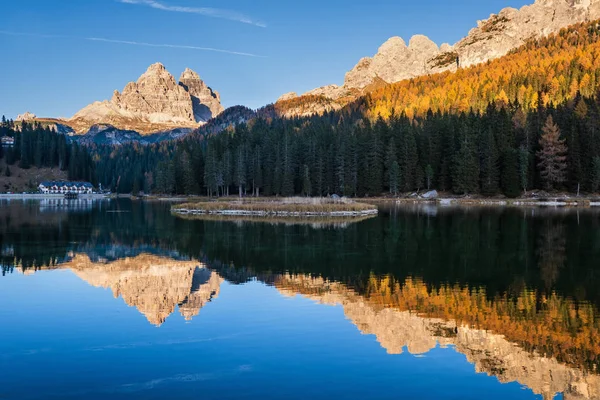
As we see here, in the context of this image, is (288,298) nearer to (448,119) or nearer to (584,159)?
(584,159)

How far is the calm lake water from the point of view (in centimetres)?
1370

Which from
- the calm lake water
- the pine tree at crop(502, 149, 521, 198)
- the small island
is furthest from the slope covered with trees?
the calm lake water

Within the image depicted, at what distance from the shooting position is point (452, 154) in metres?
120

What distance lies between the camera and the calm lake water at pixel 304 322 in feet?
44.9

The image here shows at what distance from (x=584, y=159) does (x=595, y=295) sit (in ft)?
317

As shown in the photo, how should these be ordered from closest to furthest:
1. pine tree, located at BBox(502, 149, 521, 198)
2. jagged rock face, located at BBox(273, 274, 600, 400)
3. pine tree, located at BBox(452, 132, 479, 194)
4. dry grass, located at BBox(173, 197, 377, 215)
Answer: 1. jagged rock face, located at BBox(273, 274, 600, 400)
2. dry grass, located at BBox(173, 197, 377, 215)
3. pine tree, located at BBox(502, 149, 521, 198)
4. pine tree, located at BBox(452, 132, 479, 194)

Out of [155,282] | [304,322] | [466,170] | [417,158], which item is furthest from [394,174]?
[304,322]

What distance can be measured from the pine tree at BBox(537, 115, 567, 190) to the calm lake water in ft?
238

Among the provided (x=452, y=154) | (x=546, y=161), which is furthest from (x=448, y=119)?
(x=546, y=161)

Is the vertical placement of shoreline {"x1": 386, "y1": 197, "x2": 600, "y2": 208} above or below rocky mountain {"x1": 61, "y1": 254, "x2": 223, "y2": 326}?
above

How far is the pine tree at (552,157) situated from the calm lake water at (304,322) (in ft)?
238

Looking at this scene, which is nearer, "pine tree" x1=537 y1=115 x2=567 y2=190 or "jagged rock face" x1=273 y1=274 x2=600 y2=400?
"jagged rock face" x1=273 y1=274 x2=600 y2=400

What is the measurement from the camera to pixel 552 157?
106 metres

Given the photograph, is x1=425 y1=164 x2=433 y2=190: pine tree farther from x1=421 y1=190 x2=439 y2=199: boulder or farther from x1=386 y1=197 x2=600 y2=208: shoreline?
x1=386 y1=197 x2=600 y2=208: shoreline
